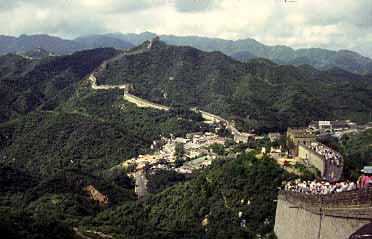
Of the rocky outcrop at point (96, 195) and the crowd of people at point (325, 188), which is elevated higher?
the crowd of people at point (325, 188)

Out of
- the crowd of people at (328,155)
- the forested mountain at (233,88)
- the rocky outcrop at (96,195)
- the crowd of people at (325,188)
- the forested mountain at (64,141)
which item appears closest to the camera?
the crowd of people at (325,188)

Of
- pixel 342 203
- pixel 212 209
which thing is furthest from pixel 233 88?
pixel 342 203

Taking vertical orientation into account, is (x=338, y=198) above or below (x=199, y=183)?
above

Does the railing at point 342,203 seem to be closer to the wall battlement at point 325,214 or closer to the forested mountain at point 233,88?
the wall battlement at point 325,214

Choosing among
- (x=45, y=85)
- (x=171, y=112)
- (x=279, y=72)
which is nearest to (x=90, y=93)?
(x=171, y=112)

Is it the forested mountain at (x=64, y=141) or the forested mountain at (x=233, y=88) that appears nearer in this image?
the forested mountain at (x=64, y=141)

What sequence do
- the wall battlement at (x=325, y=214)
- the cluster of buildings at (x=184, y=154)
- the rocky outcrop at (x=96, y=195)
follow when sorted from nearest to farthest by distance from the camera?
1. the wall battlement at (x=325, y=214)
2. the rocky outcrop at (x=96, y=195)
3. the cluster of buildings at (x=184, y=154)

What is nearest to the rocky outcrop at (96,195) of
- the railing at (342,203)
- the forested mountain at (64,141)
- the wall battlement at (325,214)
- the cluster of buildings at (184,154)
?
the forested mountain at (64,141)

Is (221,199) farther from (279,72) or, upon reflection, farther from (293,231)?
(279,72)

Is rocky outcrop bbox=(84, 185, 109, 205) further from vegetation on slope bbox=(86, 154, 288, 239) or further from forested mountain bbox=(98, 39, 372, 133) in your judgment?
forested mountain bbox=(98, 39, 372, 133)
